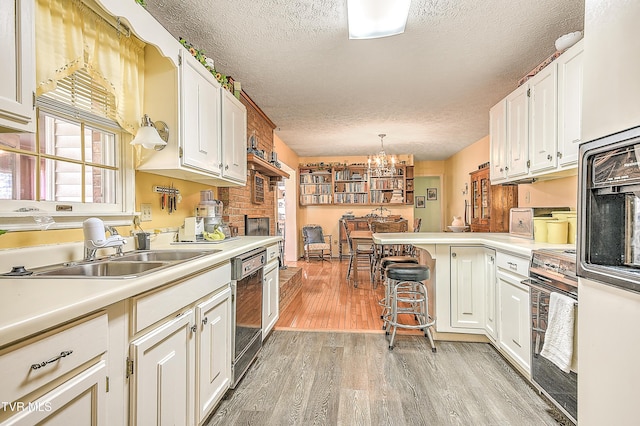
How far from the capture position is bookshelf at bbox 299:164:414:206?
765 centimetres

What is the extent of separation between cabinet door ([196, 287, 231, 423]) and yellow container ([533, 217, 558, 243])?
2280mm

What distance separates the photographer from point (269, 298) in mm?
2713

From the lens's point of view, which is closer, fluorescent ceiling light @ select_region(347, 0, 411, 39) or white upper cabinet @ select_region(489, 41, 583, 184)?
fluorescent ceiling light @ select_region(347, 0, 411, 39)

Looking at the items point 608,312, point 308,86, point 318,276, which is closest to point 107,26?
point 308,86

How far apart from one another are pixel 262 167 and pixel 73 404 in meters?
3.29

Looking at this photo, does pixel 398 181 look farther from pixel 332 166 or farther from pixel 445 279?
pixel 445 279

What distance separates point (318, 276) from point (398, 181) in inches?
128

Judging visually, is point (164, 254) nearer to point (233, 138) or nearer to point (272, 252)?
point (272, 252)

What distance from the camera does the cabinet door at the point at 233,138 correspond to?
8.60 feet

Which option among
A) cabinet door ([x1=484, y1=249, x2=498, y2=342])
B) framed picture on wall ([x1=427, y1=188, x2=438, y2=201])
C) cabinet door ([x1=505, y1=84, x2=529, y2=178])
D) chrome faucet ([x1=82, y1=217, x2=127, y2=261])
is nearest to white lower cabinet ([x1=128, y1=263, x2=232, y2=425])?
chrome faucet ([x1=82, y1=217, x2=127, y2=261])

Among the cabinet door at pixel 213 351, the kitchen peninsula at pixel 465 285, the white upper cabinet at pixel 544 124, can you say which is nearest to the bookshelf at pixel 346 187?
the white upper cabinet at pixel 544 124

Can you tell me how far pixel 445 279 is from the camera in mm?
2725

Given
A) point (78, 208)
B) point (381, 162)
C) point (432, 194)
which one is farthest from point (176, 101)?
→ point (432, 194)

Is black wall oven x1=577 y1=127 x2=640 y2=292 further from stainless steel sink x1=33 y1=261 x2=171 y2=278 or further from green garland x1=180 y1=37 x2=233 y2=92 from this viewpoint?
green garland x1=180 y1=37 x2=233 y2=92
